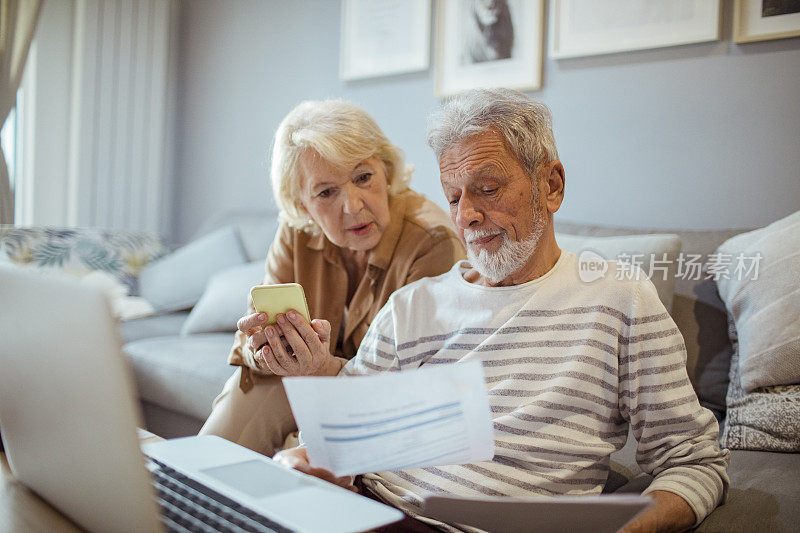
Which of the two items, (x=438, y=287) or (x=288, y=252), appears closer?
(x=438, y=287)

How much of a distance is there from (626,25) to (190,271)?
2113mm

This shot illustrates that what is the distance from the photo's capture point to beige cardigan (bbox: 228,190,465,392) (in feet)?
5.21

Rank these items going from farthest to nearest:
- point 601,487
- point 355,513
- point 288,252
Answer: point 288,252
point 601,487
point 355,513

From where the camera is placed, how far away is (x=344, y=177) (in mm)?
1628

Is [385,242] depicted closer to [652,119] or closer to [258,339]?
[258,339]

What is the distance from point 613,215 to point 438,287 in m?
1.27

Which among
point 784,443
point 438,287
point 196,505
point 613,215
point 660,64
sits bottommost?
point 784,443

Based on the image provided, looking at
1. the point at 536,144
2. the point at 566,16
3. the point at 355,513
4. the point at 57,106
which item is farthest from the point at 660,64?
the point at 57,106

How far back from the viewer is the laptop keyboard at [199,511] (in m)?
0.69

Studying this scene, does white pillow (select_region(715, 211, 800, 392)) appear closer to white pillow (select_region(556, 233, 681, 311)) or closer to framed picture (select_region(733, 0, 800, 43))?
white pillow (select_region(556, 233, 681, 311))

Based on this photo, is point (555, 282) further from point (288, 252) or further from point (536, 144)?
point (288, 252)

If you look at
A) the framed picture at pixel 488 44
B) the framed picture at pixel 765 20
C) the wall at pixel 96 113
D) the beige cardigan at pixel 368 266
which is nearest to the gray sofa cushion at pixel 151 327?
the wall at pixel 96 113

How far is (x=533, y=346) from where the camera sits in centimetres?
110

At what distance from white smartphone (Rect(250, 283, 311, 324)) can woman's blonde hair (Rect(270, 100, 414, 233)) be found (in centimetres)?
47
